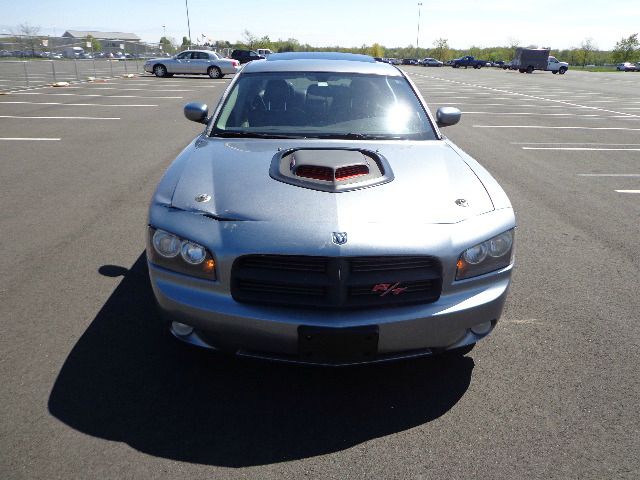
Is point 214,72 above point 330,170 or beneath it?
above

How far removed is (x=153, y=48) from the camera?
4788 centimetres

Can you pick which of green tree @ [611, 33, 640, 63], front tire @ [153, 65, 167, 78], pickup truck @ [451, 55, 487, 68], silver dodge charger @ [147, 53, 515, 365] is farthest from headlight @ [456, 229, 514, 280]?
green tree @ [611, 33, 640, 63]

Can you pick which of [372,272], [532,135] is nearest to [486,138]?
[532,135]

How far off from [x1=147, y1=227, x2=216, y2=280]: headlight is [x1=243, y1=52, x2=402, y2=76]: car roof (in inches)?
86.0

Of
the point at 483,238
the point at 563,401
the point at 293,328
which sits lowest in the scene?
the point at 563,401

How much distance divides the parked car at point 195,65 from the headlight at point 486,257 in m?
30.3

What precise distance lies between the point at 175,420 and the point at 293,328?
0.78 meters

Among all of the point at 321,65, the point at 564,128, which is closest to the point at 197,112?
the point at 321,65

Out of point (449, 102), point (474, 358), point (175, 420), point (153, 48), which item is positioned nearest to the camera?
point (175, 420)

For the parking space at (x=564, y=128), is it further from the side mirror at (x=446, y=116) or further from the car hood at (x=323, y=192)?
the car hood at (x=323, y=192)

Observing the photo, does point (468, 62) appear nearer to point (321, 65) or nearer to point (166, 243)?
point (321, 65)

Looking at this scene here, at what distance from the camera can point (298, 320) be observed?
2.31 m

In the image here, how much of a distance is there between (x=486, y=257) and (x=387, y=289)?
0.59 m

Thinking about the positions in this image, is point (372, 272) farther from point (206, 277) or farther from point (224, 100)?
point (224, 100)
